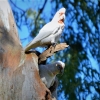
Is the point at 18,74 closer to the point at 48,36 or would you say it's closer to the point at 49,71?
the point at 49,71

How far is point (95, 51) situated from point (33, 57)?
98.6 inches

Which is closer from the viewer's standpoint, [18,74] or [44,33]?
[18,74]

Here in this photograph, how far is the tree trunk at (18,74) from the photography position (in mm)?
2088

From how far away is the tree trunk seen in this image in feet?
6.85

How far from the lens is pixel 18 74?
2133 millimetres

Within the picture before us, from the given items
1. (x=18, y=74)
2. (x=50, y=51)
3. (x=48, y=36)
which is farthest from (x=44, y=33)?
(x=18, y=74)

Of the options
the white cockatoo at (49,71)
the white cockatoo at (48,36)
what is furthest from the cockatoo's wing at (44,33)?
→ the white cockatoo at (49,71)

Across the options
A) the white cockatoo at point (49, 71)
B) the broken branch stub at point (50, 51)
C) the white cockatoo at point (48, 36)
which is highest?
the white cockatoo at point (48, 36)

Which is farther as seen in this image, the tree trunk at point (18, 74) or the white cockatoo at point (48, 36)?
the white cockatoo at point (48, 36)

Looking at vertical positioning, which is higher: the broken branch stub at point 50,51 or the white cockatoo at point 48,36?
the white cockatoo at point 48,36

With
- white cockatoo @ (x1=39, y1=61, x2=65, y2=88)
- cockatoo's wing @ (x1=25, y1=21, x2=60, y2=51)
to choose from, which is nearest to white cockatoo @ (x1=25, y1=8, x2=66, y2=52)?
cockatoo's wing @ (x1=25, y1=21, x2=60, y2=51)

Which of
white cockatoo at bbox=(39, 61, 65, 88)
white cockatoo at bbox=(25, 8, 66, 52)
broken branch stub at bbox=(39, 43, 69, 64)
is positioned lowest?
white cockatoo at bbox=(39, 61, 65, 88)

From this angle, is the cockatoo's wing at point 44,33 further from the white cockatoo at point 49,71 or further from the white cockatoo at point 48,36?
the white cockatoo at point 49,71

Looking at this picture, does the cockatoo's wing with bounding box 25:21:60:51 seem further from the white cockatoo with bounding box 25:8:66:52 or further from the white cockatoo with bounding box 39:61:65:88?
the white cockatoo with bounding box 39:61:65:88
